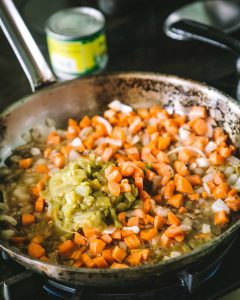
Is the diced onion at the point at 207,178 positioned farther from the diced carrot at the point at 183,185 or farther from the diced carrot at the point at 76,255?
the diced carrot at the point at 76,255

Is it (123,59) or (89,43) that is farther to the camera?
(123,59)

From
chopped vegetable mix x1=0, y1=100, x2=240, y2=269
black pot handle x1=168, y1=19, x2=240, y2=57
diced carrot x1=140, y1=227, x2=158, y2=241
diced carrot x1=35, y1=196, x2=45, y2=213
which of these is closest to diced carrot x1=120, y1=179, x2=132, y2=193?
chopped vegetable mix x1=0, y1=100, x2=240, y2=269

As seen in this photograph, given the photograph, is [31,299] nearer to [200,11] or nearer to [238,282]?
[238,282]

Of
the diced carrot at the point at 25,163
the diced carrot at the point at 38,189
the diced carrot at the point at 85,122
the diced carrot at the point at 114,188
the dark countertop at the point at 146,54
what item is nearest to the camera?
the diced carrot at the point at 114,188

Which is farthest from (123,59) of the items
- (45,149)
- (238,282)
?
(238,282)

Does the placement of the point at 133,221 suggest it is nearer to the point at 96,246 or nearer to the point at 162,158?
the point at 96,246

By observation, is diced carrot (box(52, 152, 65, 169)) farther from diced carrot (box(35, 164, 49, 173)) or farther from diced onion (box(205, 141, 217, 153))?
diced onion (box(205, 141, 217, 153))

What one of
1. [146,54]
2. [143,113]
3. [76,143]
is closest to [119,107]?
[143,113]

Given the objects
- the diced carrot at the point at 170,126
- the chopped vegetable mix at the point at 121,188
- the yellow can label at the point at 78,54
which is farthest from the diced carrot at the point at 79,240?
the yellow can label at the point at 78,54
